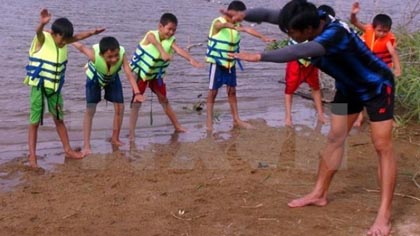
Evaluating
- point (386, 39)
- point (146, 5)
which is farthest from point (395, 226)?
point (146, 5)

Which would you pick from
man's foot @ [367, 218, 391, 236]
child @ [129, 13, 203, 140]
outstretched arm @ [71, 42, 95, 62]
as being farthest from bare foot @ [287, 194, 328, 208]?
outstretched arm @ [71, 42, 95, 62]

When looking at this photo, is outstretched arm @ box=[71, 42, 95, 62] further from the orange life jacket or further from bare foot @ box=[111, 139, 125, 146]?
the orange life jacket

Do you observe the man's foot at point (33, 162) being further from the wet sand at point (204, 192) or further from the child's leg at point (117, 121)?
the child's leg at point (117, 121)

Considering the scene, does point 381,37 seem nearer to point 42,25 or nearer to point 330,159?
point 330,159

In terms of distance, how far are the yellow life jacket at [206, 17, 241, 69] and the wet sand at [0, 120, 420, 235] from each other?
109 centimetres

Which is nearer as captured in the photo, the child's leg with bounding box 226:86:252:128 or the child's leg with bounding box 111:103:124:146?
the child's leg with bounding box 111:103:124:146

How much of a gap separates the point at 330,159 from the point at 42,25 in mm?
3140

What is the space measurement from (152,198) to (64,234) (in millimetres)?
955

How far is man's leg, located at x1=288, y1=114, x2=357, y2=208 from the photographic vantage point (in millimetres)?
5262

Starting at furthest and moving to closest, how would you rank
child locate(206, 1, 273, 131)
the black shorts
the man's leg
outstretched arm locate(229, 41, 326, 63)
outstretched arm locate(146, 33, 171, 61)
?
child locate(206, 1, 273, 131) < outstretched arm locate(146, 33, 171, 61) < the man's leg < the black shorts < outstretched arm locate(229, 41, 326, 63)

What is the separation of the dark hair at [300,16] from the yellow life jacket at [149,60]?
11.6 feet

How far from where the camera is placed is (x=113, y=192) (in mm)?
5832

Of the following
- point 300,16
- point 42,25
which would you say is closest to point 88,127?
point 42,25

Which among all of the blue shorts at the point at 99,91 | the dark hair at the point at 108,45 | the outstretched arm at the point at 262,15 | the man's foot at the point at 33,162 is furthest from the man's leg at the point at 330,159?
the blue shorts at the point at 99,91
